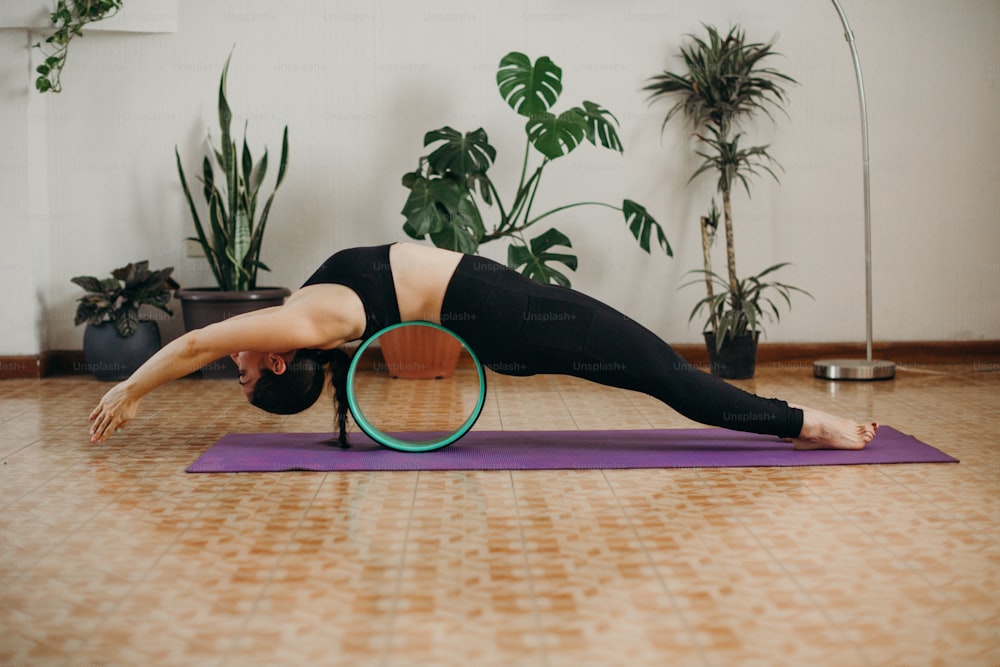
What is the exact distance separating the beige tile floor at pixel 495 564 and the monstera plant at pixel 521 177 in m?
1.70

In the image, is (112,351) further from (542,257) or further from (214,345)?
(214,345)

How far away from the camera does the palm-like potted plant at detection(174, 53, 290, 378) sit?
4621 millimetres

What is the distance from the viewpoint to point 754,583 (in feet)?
6.19

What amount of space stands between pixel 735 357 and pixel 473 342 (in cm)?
215

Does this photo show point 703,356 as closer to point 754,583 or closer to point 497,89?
point 497,89

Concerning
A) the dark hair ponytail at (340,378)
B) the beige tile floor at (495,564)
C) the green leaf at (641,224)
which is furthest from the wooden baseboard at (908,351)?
the dark hair ponytail at (340,378)

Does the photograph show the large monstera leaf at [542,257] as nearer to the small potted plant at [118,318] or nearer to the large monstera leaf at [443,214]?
the large monstera leaf at [443,214]

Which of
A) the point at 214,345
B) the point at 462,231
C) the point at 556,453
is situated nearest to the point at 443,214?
the point at 462,231

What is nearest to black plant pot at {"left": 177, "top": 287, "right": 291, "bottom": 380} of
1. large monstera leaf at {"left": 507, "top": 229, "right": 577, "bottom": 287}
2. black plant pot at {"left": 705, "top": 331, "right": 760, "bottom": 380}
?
large monstera leaf at {"left": 507, "top": 229, "right": 577, "bottom": 287}

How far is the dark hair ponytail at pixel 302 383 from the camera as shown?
287cm

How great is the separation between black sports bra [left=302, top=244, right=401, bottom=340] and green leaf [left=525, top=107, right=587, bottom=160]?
1.68m

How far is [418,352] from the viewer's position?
15.7ft

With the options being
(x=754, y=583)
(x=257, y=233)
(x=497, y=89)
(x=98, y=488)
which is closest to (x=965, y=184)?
(x=497, y=89)

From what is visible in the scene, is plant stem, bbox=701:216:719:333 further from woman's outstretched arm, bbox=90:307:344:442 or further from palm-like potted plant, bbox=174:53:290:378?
woman's outstretched arm, bbox=90:307:344:442
